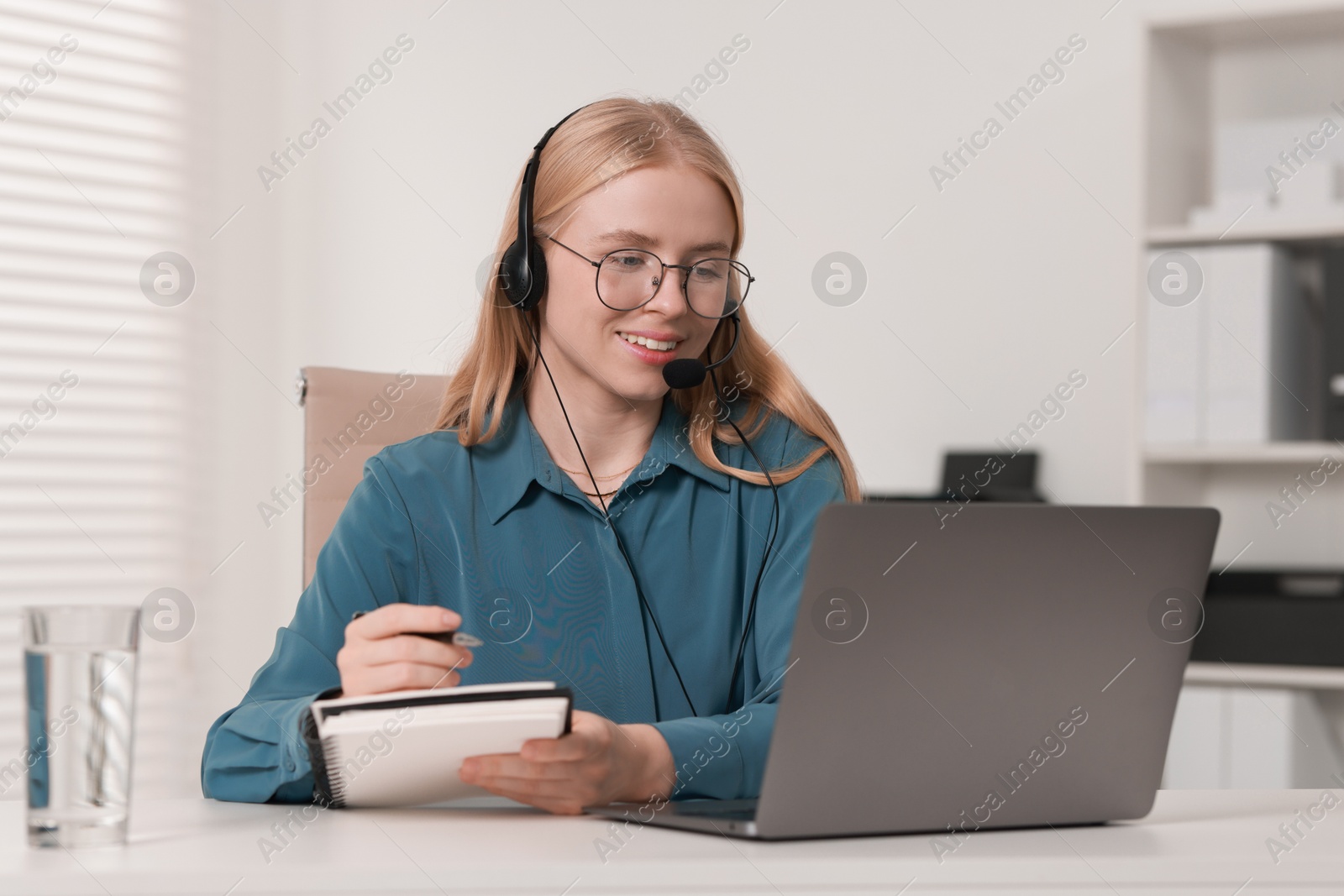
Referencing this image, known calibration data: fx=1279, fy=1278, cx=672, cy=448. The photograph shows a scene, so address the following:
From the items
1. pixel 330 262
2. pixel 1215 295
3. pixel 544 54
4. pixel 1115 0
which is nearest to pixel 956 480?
pixel 1215 295

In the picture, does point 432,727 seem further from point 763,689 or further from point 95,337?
point 95,337

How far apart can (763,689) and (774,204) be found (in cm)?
170

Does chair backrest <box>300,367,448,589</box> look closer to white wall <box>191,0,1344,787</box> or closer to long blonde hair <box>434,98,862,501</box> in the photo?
long blonde hair <box>434,98,862,501</box>

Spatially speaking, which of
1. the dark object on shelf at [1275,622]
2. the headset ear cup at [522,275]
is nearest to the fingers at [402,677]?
the headset ear cup at [522,275]

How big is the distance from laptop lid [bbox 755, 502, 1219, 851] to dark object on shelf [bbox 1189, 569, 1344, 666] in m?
1.56

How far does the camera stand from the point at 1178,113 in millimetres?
2408

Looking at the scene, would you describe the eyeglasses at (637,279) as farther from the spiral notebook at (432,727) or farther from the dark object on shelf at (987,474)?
the dark object on shelf at (987,474)

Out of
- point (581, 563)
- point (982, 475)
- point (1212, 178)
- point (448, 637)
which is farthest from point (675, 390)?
point (1212, 178)

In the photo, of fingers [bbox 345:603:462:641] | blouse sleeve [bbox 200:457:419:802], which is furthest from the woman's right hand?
blouse sleeve [bbox 200:457:419:802]

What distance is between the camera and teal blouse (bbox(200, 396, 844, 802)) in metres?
1.26

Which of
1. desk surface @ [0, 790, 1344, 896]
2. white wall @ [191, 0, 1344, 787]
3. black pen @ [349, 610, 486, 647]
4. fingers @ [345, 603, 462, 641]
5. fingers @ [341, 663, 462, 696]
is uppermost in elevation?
white wall @ [191, 0, 1344, 787]

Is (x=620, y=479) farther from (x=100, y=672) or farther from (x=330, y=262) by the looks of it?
(x=330, y=262)

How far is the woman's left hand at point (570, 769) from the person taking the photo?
0.77 meters

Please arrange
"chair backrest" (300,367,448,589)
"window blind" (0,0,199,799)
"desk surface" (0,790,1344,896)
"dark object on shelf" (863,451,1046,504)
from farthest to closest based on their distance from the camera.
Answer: "dark object on shelf" (863,451,1046,504)
"window blind" (0,0,199,799)
"chair backrest" (300,367,448,589)
"desk surface" (0,790,1344,896)
